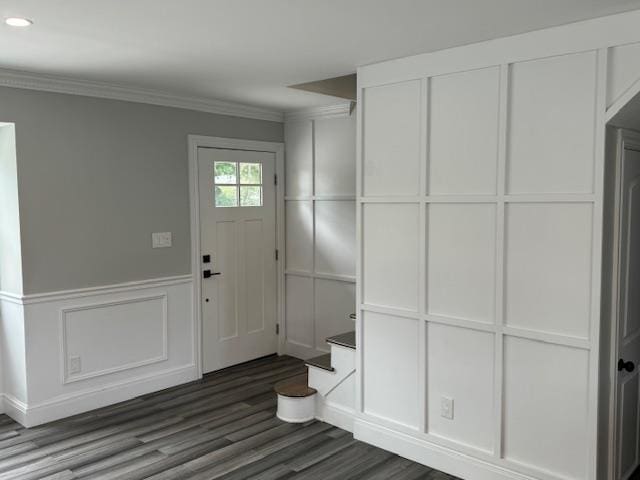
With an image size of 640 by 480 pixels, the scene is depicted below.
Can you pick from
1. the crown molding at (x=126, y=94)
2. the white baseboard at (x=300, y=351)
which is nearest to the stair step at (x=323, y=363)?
the white baseboard at (x=300, y=351)

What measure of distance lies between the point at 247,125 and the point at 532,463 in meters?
3.63

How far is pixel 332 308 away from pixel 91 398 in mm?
2137

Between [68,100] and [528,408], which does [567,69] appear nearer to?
[528,408]

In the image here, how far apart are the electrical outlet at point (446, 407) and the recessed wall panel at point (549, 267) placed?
24.4 inches

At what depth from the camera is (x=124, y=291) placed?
14.3ft

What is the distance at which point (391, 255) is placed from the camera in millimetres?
3455

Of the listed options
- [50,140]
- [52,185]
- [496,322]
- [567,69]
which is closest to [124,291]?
[52,185]

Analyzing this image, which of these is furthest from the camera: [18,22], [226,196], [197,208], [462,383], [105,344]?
[226,196]

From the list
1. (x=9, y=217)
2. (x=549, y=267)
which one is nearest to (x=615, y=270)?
(x=549, y=267)

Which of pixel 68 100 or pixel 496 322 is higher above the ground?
pixel 68 100

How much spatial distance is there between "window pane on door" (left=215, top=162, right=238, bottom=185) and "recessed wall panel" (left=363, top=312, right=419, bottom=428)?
2.10 metres

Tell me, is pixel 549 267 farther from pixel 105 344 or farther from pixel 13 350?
pixel 13 350

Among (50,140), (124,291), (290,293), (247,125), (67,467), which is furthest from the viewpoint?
(290,293)

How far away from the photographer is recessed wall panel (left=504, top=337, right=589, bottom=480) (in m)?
2.75
